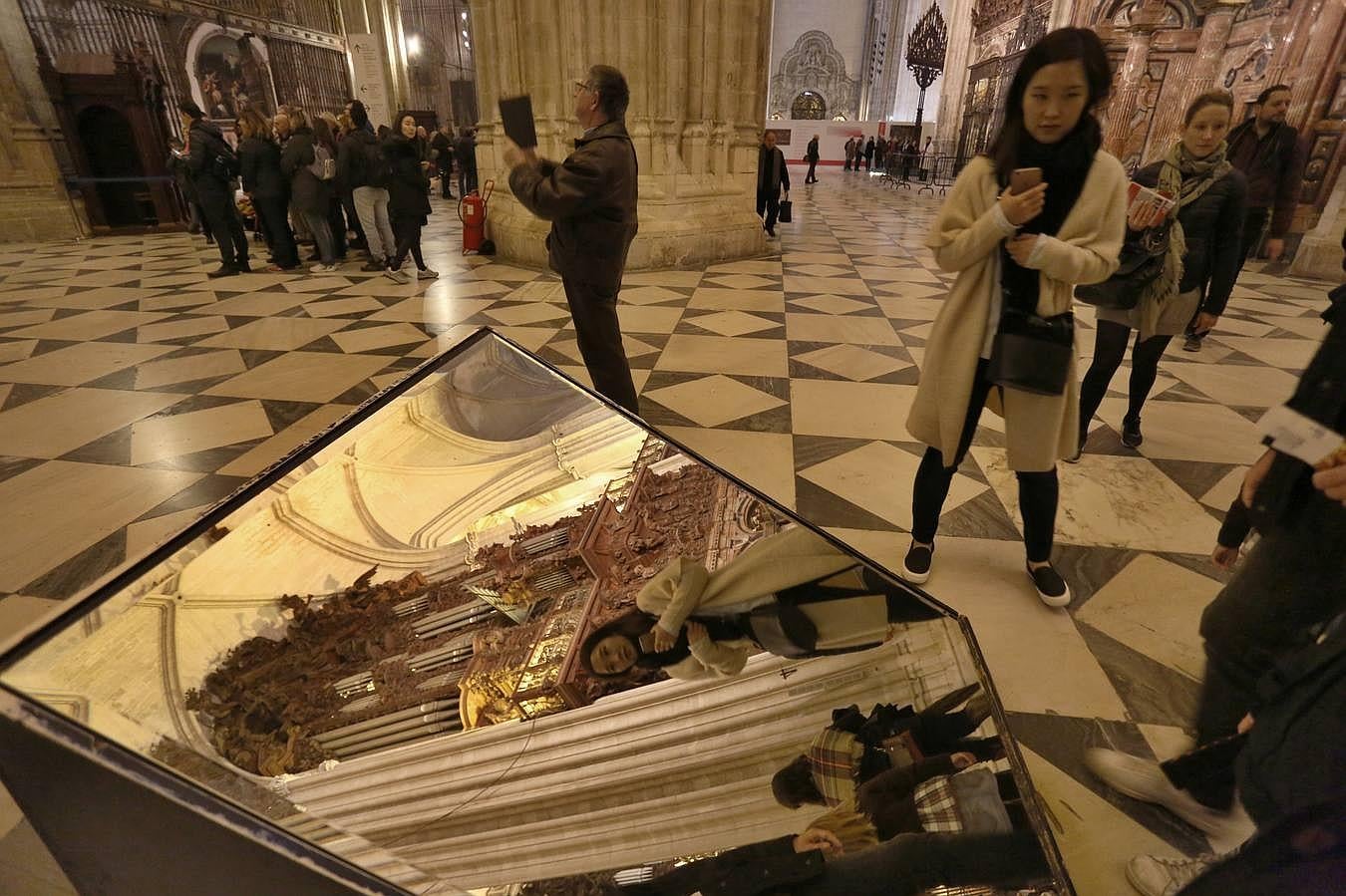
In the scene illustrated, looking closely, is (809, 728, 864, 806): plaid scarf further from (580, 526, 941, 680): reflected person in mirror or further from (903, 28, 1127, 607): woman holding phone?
(903, 28, 1127, 607): woman holding phone

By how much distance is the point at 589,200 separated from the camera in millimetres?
2256

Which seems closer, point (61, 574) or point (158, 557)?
point (158, 557)

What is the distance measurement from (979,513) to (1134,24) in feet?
40.9

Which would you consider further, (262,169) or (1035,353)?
(262,169)

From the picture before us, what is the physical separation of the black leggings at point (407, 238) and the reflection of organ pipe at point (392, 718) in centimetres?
620

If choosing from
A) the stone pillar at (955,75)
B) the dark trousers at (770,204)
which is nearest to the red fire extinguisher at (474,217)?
the dark trousers at (770,204)

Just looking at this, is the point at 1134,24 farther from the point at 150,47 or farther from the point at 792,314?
the point at 150,47

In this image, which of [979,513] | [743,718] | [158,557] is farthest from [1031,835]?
[979,513]

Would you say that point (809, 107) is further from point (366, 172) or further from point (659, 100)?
point (366, 172)

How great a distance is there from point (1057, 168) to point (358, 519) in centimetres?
160

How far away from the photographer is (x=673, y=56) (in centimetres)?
619

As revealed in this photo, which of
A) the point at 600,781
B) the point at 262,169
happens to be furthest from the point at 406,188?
the point at 600,781

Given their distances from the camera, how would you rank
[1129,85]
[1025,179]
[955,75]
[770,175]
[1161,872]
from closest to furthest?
[1161,872], [1025,179], [770,175], [1129,85], [955,75]

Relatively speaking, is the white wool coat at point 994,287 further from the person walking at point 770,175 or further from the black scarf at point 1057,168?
the person walking at point 770,175
